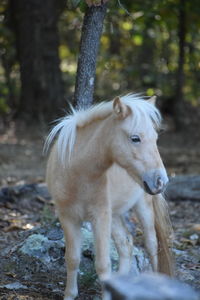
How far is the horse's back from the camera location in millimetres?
4793

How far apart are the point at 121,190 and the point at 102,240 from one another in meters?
0.66

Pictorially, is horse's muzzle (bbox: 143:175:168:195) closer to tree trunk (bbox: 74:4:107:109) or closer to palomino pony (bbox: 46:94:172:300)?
palomino pony (bbox: 46:94:172:300)

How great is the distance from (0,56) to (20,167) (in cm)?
564

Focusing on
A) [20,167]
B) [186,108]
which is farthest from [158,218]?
[186,108]

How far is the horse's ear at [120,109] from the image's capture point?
4.11 meters

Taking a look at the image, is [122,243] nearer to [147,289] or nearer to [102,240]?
[102,240]

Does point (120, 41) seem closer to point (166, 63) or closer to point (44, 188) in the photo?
point (166, 63)

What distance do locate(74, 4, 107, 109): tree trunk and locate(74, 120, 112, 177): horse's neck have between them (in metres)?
1.10

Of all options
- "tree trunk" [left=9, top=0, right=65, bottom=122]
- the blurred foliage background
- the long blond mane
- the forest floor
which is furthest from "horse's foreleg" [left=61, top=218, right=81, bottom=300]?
"tree trunk" [left=9, top=0, right=65, bottom=122]

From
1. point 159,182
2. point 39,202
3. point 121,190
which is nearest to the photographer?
point 159,182

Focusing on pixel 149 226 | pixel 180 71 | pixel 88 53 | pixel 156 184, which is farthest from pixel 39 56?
pixel 156 184

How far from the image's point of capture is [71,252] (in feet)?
15.1

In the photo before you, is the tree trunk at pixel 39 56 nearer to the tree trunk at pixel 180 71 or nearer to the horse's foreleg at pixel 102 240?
the tree trunk at pixel 180 71

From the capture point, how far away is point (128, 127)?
161 inches
